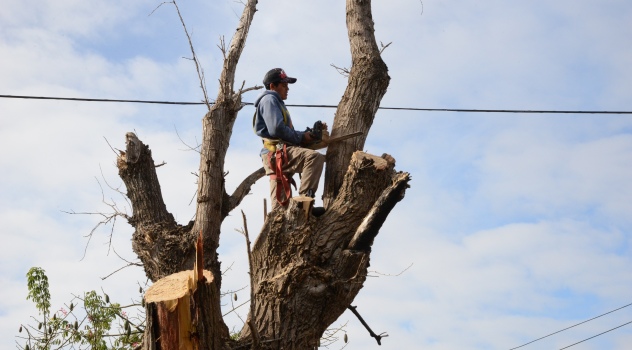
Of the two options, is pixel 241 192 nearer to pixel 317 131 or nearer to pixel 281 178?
pixel 281 178

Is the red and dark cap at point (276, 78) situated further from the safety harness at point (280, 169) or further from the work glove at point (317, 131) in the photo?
the work glove at point (317, 131)

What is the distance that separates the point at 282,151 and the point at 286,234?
97 cm

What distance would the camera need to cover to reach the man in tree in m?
6.25

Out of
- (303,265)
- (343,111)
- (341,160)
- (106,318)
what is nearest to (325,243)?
(303,265)

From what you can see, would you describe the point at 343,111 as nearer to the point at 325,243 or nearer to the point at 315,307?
the point at 325,243

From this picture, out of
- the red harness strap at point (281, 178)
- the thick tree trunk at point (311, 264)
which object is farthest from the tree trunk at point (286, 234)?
the red harness strap at point (281, 178)

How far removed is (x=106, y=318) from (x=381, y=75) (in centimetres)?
409

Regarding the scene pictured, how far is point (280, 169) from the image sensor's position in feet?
21.1

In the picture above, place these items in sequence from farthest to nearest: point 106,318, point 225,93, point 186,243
Result: point 106,318
point 225,93
point 186,243

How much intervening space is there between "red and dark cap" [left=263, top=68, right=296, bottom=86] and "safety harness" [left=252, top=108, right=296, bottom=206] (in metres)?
0.47

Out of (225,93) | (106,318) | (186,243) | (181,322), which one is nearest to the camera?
(181,322)

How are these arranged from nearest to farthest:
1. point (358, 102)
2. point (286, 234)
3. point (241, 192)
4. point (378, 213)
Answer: point (378, 213), point (286, 234), point (358, 102), point (241, 192)

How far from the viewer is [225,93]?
7207 millimetres

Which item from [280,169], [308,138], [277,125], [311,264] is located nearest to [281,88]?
[277,125]
